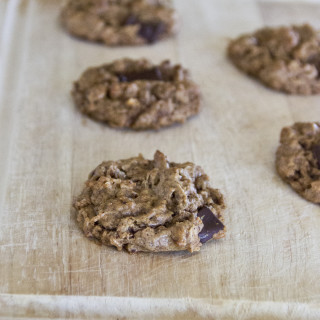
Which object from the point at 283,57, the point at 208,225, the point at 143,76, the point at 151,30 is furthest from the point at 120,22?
the point at 208,225

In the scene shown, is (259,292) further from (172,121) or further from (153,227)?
(172,121)

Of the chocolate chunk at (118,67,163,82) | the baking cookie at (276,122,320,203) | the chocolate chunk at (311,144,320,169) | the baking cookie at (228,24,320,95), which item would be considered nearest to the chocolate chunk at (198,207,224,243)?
the baking cookie at (276,122,320,203)

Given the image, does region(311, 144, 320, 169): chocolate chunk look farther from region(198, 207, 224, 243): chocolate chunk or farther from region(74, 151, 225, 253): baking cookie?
region(198, 207, 224, 243): chocolate chunk

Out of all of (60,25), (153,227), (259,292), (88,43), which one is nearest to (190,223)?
(153,227)

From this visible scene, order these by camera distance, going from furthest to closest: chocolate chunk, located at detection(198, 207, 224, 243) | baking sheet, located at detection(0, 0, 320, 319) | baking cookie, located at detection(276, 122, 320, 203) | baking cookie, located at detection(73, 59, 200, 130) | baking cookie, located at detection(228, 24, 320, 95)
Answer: baking cookie, located at detection(228, 24, 320, 95) < baking cookie, located at detection(73, 59, 200, 130) < baking cookie, located at detection(276, 122, 320, 203) < chocolate chunk, located at detection(198, 207, 224, 243) < baking sheet, located at detection(0, 0, 320, 319)

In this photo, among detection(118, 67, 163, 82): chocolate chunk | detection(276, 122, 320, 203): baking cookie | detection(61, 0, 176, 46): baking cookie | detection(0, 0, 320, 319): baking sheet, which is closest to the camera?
detection(0, 0, 320, 319): baking sheet

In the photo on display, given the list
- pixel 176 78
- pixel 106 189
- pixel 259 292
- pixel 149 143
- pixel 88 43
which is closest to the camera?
pixel 259 292

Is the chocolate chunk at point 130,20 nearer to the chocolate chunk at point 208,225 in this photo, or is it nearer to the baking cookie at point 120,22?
the baking cookie at point 120,22
